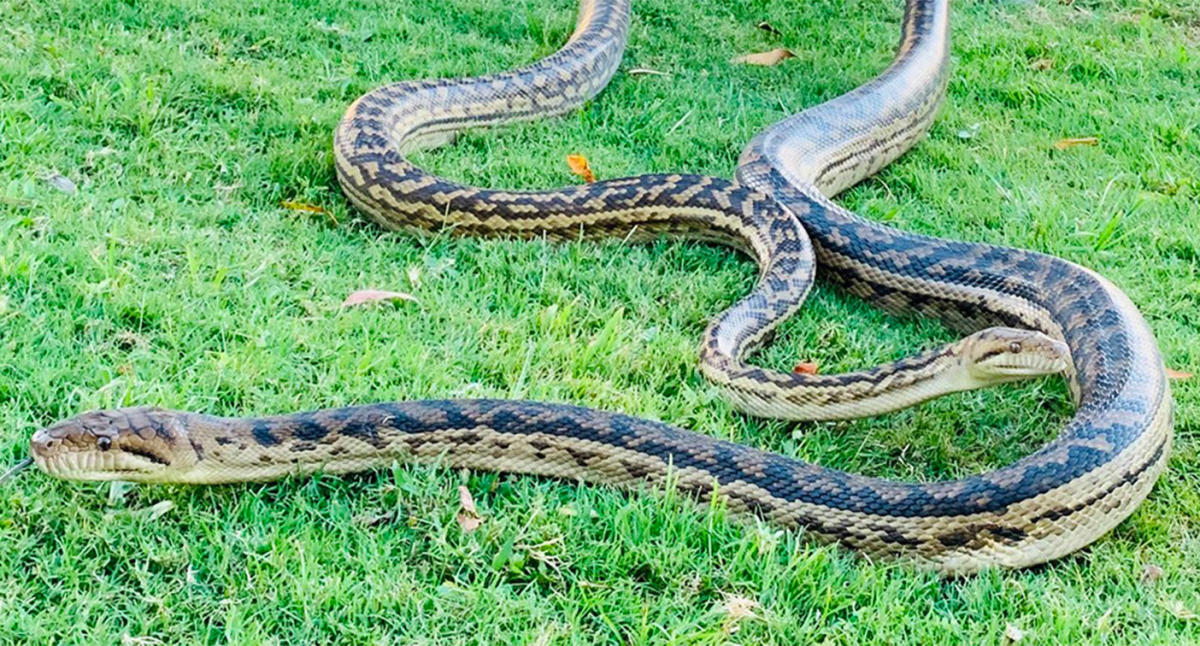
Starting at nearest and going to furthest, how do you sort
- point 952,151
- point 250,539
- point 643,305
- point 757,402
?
1. point 250,539
2. point 757,402
3. point 643,305
4. point 952,151

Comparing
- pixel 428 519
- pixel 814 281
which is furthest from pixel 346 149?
pixel 428 519

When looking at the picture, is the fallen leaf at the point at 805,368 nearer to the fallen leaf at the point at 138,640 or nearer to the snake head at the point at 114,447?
the snake head at the point at 114,447

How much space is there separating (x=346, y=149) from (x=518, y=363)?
90.8 inches

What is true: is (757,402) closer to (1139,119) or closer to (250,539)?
(250,539)

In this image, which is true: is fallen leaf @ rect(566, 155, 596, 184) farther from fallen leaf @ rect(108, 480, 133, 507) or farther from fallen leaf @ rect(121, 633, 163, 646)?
fallen leaf @ rect(121, 633, 163, 646)

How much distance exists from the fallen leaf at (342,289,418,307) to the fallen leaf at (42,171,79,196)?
1698 mm

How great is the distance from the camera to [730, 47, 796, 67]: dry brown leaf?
9.25m

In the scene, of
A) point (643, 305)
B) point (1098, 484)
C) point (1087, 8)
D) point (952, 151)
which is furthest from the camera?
point (1087, 8)

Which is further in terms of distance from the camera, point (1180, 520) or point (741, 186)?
point (741, 186)

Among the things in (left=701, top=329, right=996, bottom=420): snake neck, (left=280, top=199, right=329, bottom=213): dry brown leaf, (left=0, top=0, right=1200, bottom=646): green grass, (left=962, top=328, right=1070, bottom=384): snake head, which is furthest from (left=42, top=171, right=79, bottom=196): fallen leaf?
(left=962, top=328, right=1070, bottom=384): snake head

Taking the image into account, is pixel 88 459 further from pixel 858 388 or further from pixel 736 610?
pixel 858 388

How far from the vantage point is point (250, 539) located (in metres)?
4.21

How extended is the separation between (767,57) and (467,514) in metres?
5.82

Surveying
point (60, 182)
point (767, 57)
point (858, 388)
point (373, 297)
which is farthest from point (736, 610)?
point (767, 57)
